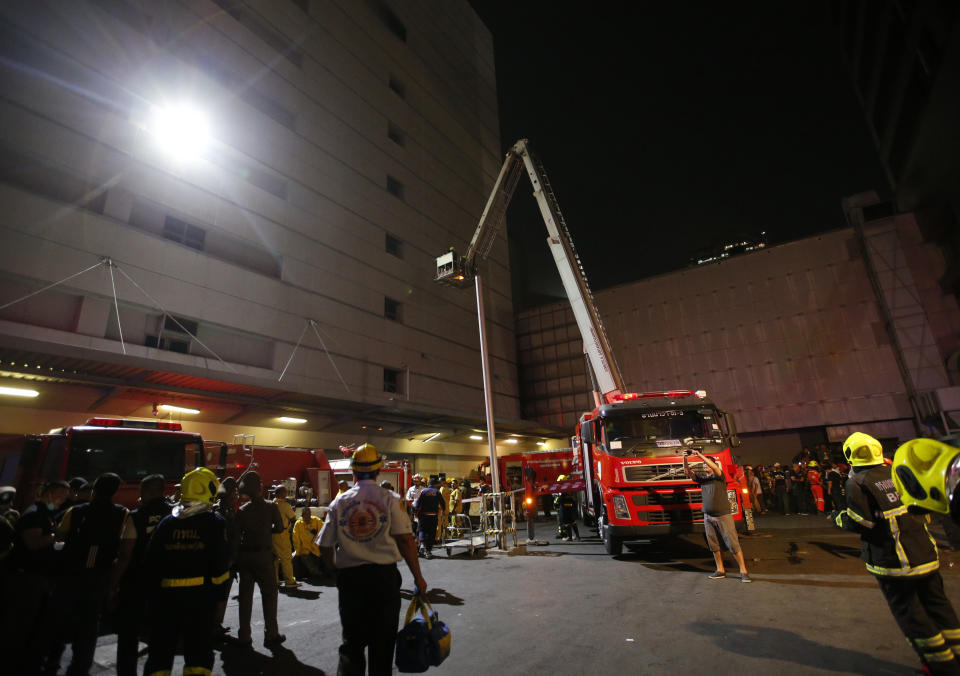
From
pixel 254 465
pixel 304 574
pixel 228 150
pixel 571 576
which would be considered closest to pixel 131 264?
pixel 228 150

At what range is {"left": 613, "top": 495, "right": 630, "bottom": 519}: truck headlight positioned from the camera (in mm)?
8648

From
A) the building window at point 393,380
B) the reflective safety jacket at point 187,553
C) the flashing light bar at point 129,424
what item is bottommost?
the reflective safety jacket at point 187,553

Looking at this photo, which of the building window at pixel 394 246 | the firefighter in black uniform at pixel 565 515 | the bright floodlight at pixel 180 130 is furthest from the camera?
the building window at pixel 394 246

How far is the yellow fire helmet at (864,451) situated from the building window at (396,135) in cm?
3001

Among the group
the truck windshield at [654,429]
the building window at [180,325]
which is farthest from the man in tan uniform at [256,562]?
the building window at [180,325]

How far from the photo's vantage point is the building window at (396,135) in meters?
29.3

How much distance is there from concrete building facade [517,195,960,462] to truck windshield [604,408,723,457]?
20042 millimetres

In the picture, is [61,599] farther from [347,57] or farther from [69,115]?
[347,57]

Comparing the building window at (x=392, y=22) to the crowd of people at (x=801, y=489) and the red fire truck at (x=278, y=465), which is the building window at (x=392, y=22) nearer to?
the red fire truck at (x=278, y=465)

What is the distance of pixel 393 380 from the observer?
2461cm

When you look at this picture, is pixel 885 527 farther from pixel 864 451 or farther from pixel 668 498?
pixel 668 498

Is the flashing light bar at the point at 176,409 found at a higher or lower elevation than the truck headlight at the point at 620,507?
higher

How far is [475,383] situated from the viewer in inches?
1172

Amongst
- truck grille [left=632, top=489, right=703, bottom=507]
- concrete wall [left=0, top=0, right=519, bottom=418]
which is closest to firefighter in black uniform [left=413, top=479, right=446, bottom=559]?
truck grille [left=632, top=489, right=703, bottom=507]
